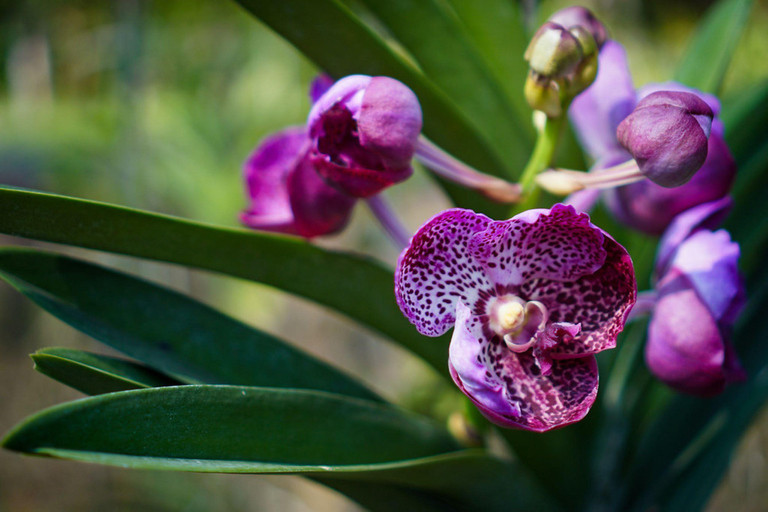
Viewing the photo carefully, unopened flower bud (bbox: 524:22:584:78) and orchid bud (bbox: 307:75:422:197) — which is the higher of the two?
unopened flower bud (bbox: 524:22:584:78)

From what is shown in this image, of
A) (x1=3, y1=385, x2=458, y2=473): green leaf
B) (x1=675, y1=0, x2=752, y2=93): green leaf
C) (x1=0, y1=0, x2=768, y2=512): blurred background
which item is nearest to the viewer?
(x1=3, y1=385, x2=458, y2=473): green leaf

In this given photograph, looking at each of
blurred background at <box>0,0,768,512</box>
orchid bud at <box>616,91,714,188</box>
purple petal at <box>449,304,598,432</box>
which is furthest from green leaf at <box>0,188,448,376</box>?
blurred background at <box>0,0,768,512</box>

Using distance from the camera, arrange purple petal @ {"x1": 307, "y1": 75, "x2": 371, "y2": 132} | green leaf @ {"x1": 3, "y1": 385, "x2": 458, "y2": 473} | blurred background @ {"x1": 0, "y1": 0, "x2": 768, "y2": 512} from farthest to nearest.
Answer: blurred background @ {"x1": 0, "y1": 0, "x2": 768, "y2": 512}, purple petal @ {"x1": 307, "y1": 75, "x2": 371, "y2": 132}, green leaf @ {"x1": 3, "y1": 385, "x2": 458, "y2": 473}

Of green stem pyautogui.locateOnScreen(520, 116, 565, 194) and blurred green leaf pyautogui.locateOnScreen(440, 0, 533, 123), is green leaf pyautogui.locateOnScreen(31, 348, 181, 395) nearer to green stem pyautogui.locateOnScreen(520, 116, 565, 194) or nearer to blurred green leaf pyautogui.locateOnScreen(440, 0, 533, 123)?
green stem pyautogui.locateOnScreen(520, 116, 565, 194)

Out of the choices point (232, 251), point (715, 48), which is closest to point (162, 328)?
point (232, 251)

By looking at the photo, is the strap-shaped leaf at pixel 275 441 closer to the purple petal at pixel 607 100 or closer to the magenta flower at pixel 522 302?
the magenta flower at pixel 522 302

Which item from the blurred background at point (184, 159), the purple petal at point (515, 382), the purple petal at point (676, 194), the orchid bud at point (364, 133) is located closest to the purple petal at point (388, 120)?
the orchid bud at point (364, 133)
